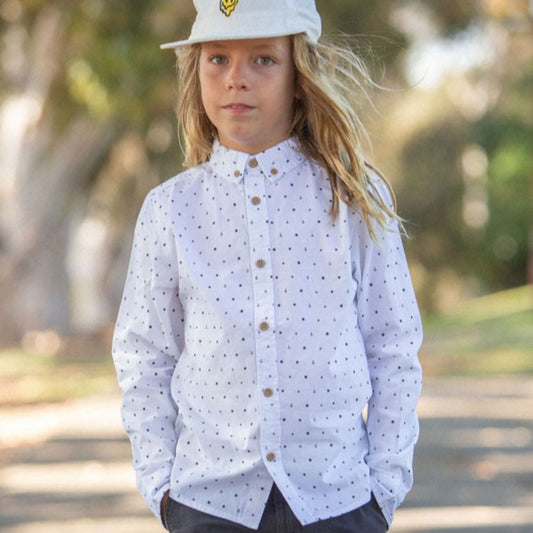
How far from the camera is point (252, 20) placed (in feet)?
9.51

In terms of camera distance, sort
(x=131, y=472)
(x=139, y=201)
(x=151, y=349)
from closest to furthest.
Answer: (x=151, y=349)
(x=131, y=472)
(x=139, y=201)

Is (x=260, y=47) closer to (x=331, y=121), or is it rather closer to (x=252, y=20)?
(x=252, y=20)

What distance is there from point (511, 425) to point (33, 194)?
38.3 feet

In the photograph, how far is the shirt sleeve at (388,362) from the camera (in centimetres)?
294

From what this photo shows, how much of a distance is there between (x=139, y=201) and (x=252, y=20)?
2593cm

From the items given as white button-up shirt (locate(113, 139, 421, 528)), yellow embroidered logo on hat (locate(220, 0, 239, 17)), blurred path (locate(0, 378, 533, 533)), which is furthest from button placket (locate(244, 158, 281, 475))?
blurred path (locate(0, 378, 533, 533))

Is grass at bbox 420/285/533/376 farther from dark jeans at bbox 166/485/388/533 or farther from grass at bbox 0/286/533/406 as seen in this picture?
dark jeans at bbox 166/485/388/533

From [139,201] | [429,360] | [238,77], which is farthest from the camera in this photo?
[139,201]

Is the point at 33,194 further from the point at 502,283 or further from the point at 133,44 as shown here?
the point at 502,283

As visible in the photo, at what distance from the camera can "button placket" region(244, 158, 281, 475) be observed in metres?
2.81

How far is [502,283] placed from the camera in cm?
3591

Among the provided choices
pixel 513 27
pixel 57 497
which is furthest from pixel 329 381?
pixel 513 27

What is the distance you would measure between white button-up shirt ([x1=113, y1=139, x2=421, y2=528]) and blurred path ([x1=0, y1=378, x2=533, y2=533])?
11.3 feet

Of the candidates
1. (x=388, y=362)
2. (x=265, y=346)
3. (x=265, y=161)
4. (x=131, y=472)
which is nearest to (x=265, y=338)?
(x=265, y=346)
